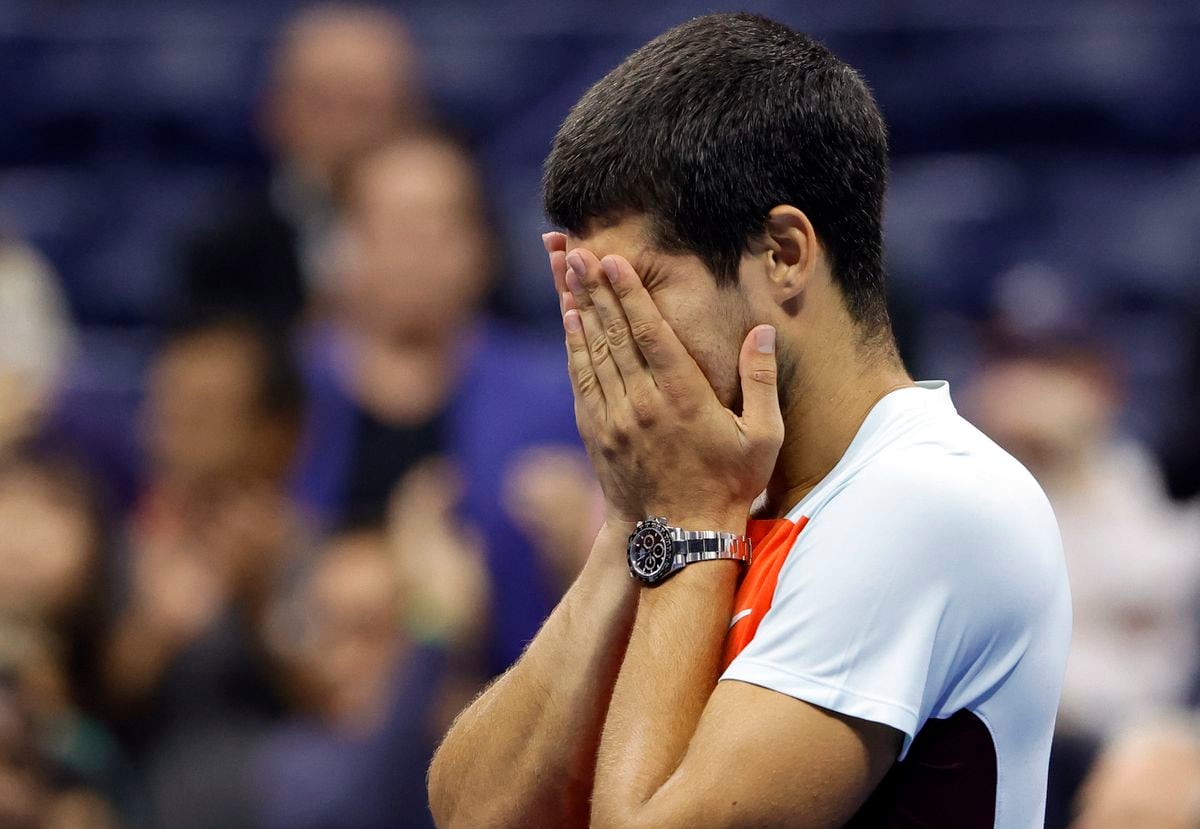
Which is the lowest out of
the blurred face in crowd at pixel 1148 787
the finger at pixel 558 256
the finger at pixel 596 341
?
the blurred face in crowd at pixel 1148 787

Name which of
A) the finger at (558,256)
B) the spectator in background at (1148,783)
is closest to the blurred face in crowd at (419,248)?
the spectator in background at (1148,783)

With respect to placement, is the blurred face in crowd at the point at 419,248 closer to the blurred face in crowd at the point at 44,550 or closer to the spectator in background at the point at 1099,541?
the blurred face in crowd at the point at 44,550

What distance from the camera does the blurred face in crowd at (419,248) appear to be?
18.0 feet

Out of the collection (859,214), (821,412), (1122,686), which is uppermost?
(859,214)

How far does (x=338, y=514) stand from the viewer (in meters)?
5.35

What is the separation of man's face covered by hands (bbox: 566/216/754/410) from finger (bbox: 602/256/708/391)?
15mm

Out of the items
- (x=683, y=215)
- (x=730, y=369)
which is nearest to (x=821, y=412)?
(x=730, y=369)

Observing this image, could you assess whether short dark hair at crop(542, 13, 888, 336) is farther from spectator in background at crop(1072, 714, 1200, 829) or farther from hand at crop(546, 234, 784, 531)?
spectator in background at crop(1072, 714, 1200, 829)

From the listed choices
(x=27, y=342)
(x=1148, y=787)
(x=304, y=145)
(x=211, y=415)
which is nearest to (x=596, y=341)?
(x=1148, y=787)

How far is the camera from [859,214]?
6.45ft

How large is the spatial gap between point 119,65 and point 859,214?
571 cm

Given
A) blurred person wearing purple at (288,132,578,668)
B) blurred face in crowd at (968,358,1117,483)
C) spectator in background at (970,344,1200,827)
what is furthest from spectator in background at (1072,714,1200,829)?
blurred person wearing purple at (288,132,578,668)

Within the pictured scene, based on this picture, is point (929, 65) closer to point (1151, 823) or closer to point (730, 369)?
point (1151, 823)

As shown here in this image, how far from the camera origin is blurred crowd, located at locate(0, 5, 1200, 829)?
489 cm
